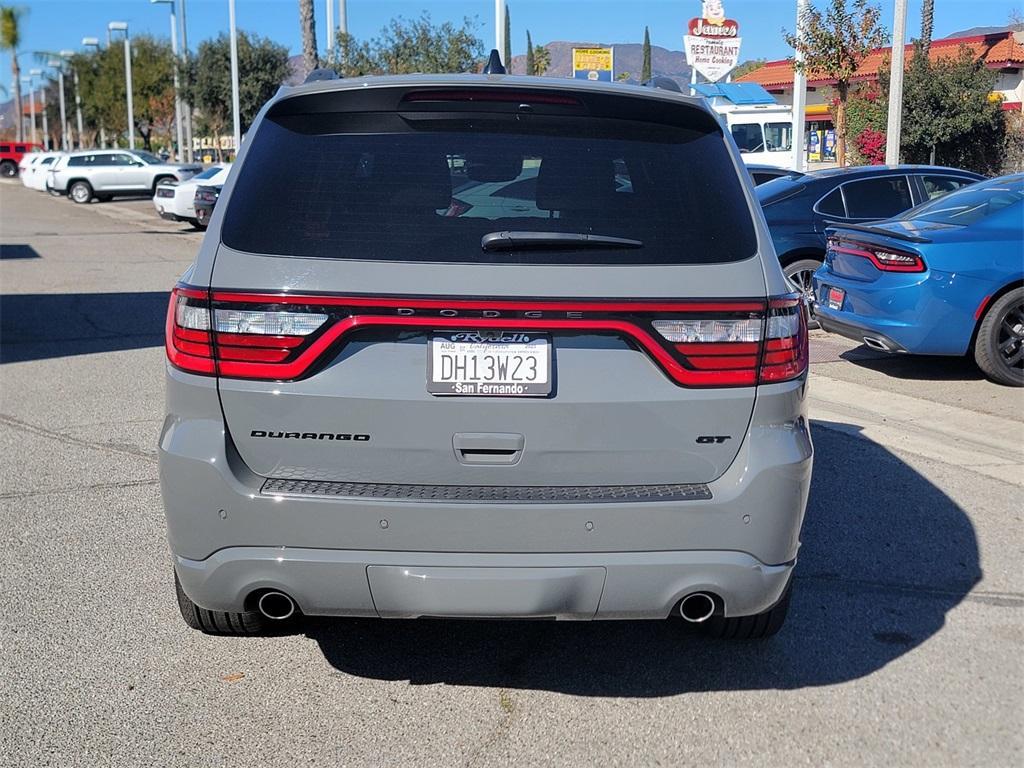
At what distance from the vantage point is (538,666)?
404 cm

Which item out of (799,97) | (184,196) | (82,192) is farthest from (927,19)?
(82,192)

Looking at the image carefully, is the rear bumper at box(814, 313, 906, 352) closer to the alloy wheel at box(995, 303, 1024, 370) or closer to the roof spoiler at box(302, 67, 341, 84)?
the alloy wheel at box(995, 303, 1024, 370)

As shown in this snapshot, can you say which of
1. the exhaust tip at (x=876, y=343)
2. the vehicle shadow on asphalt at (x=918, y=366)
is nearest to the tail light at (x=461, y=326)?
the exhaust tip at (x=876, y=343)

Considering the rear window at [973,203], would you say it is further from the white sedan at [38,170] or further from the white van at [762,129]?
the white sedan at [38,170]

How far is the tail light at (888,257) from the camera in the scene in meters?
8.59

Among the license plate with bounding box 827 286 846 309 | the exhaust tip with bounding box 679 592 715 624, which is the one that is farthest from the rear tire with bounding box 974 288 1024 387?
the exhaust tip with bounding box 679 592 715 624

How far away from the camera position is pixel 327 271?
3215 millimetres

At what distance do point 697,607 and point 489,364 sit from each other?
37.5 inches

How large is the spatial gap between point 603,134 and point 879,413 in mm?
5191

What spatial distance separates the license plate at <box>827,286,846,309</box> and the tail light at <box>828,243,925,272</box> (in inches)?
13.0

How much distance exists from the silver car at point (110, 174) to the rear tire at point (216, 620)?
129 feet

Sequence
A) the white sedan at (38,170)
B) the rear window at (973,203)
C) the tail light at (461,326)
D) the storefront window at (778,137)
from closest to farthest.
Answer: the tail light at (461,326)
the rear window at (973,203)
the storefront window at (778,137)
the white sedan at (38,170)

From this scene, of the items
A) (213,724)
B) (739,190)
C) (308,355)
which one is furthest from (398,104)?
(213,724)

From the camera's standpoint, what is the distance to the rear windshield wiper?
10.7 ft
